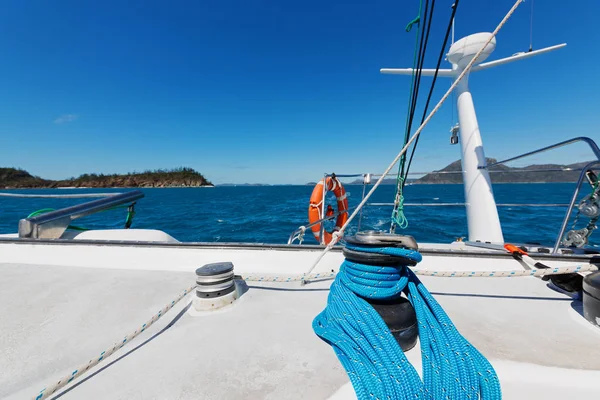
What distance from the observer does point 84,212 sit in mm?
2752

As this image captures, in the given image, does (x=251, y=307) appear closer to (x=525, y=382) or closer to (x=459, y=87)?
(x=525, y=382)

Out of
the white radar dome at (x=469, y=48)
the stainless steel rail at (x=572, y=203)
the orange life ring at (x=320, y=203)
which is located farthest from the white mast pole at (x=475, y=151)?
the orange life ring at (x=320, y=203)

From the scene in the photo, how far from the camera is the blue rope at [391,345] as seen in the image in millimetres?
780

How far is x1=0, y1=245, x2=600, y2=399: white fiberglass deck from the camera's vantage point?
0.88 meters

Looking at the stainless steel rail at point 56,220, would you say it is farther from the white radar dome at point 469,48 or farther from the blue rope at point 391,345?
the white radar dome at point 469,48

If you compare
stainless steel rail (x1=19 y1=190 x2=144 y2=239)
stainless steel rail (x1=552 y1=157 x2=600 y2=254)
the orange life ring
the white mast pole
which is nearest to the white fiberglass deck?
stainless steel rail (x1=552 y1=157 x2=600 y2=254)

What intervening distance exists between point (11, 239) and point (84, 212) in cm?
67

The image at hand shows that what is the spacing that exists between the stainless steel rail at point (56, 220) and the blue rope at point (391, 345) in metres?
2.96

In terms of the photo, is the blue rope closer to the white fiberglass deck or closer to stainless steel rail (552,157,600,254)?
the white fiberglass deck

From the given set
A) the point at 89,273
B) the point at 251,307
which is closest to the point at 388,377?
the point at 251,307

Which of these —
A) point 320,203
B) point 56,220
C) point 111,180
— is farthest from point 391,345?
point 111,180

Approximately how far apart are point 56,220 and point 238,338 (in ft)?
9.48

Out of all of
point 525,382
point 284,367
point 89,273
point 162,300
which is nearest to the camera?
point 525,382

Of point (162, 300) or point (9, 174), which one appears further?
point (9, 174)
